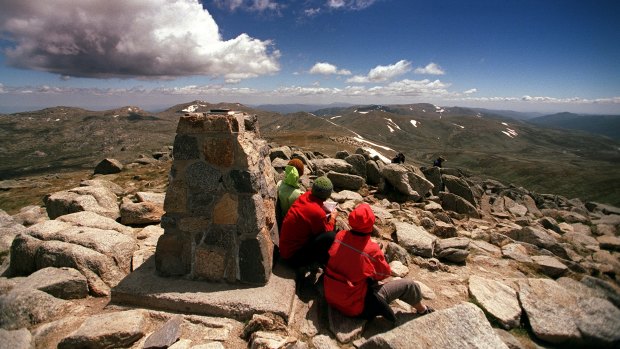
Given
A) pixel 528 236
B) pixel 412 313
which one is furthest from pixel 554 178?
pixel 412 313

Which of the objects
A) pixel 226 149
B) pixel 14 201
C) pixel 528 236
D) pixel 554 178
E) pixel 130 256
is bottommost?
pixel 554 178

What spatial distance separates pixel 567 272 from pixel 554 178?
476 feet

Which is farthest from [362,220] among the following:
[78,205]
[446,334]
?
[78,205]

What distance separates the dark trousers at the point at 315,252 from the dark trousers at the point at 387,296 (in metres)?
1.24

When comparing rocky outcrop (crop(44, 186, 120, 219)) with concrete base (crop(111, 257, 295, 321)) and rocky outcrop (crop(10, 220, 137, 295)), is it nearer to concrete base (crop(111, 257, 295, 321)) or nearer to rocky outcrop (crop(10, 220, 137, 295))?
rocky outcrop (crop(10, 220, 137, 295))

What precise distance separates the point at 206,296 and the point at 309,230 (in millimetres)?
2452

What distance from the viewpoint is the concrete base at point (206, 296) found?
5.97m

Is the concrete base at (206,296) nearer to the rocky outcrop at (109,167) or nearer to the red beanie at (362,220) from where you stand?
the red beanie at (362,220)

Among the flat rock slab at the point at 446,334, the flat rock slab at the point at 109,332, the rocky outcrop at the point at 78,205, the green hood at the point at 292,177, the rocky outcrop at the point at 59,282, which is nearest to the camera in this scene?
the flat rock slab at the point at 446,334

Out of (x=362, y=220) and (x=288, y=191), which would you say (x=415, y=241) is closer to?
(x=288, y=191)

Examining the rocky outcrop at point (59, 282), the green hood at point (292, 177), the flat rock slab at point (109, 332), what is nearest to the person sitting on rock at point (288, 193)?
the green hood at point (292, 177)

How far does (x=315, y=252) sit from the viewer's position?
687cm

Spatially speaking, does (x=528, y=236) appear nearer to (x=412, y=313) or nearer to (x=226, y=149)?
(x=412, y=313)

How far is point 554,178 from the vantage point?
123312 millimetres
